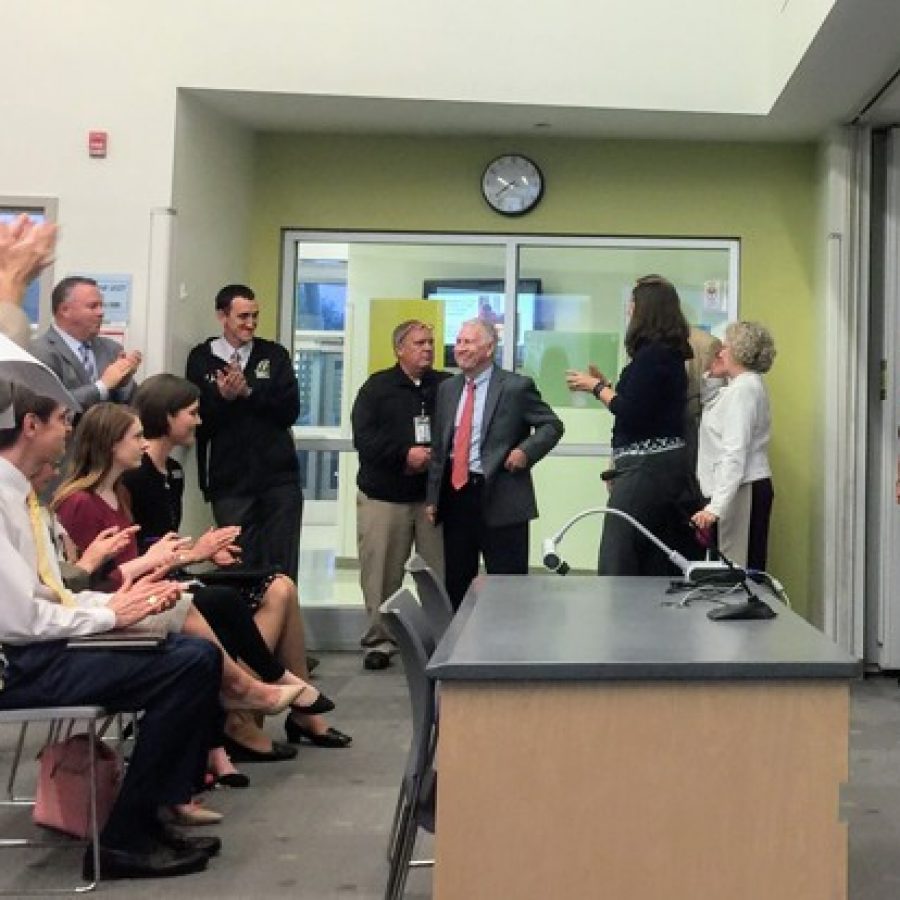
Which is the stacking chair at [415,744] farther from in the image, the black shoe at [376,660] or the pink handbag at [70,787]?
the black shoe at [376,660]

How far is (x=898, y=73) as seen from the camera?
4281 mm

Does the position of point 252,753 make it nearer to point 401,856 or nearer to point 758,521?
point 401,856

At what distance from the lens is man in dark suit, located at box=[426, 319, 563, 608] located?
4477mm

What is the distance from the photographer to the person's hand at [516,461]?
4.45 metres

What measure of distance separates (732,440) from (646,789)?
259cm

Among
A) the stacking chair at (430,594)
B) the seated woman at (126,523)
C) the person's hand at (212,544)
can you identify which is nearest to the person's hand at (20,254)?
the seated woman at (126,523)

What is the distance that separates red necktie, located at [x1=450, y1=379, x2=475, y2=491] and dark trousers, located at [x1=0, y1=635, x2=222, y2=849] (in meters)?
2.02

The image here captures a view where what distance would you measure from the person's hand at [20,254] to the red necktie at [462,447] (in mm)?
1915

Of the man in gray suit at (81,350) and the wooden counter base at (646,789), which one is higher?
the man in gray suit at (81,350)

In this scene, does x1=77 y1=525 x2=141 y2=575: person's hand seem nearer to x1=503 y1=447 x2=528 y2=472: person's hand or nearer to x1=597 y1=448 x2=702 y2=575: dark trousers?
x1=597 y1=448 x2=702 y2=575: dark trousers

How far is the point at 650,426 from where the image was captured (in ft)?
12.0

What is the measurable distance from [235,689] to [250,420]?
78.8 inches

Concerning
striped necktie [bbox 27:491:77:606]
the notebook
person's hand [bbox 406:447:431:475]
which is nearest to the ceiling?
person's hand [bbox 406:447:431:475]

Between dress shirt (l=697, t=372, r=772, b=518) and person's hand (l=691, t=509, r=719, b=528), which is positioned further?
dress shirt (l=697, t=372, r=772, b=518)
